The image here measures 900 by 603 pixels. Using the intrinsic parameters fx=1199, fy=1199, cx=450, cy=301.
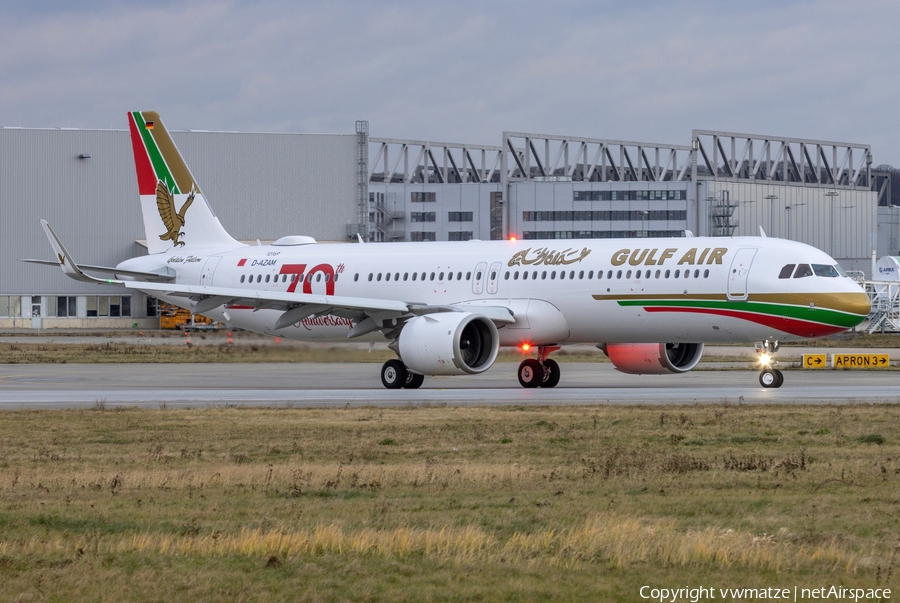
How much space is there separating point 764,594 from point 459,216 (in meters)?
124

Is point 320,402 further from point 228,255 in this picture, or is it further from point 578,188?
point 578,188

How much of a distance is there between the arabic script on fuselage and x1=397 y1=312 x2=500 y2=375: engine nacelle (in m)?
2.64

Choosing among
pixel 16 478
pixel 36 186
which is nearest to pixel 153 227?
pixel 16 478

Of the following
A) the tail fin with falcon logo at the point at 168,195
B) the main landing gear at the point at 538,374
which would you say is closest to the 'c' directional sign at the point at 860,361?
the main landing gear at the point at 538,374

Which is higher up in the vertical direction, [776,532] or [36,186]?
[36,186]

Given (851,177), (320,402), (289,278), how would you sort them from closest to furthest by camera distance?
(320,402) → (289,278) → (851,177)

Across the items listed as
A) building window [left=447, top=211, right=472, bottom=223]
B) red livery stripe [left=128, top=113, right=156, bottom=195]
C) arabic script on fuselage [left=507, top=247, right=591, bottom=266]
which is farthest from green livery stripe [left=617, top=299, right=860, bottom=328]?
building window [left=447, top=211, right=472, bottom=223]

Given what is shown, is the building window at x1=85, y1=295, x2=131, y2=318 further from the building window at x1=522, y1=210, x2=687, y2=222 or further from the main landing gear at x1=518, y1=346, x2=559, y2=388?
the main landing gear at x1=518, y1=346, x2=559, y2=388

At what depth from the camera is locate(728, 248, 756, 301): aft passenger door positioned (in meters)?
29.6

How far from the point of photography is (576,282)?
1241 inches

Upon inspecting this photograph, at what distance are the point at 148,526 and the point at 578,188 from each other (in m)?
110

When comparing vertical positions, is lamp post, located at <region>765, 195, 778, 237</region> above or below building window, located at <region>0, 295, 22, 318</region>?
above

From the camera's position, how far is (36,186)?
88.8m

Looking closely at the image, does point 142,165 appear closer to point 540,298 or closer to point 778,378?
point 540,298
